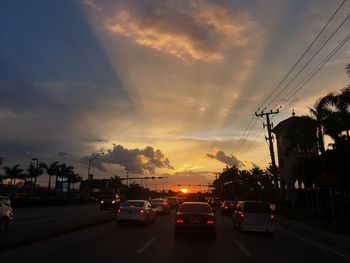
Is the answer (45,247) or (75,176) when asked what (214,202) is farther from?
(75,176)

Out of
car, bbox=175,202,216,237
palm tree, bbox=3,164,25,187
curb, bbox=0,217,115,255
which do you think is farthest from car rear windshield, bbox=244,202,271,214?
palm tree, bbox=3,164,25,187

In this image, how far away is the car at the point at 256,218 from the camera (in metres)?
20.5

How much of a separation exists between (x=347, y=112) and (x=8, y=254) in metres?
29.3

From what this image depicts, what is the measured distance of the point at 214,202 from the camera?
227ft

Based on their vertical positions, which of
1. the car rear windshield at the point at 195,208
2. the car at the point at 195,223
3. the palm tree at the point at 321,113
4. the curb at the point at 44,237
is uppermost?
the palm tree at the point at 321,113

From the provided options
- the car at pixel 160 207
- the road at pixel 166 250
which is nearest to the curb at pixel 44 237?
the road at pixel 166 250

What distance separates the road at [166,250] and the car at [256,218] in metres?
2.61

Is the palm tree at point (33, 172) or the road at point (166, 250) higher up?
the palm tree at point (33, 172)

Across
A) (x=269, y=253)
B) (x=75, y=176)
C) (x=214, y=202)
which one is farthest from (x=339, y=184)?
(x=75, y=176)

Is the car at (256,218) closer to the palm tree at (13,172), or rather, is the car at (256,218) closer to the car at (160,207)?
the car at (160,207)

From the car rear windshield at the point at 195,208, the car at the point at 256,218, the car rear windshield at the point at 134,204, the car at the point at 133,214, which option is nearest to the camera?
the car rear windshield at the point at 195,208

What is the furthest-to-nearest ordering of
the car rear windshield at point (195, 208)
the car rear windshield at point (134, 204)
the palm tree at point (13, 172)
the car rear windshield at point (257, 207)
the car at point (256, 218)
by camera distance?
1. the palm tree at point (13, 172)
2. the car rear windshield at point (134, 204)
3. the car rear windshield at point (257, 207)
4. the car at point (256, 218)
5. the car rear windshield at point (195, 208)

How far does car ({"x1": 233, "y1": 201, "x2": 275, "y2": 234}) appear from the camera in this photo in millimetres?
20516

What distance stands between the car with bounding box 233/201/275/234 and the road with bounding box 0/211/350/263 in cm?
261
